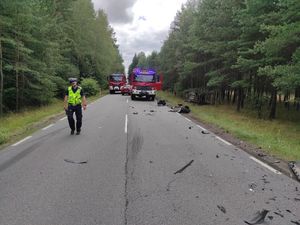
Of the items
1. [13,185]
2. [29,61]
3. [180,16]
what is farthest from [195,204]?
[180,16]

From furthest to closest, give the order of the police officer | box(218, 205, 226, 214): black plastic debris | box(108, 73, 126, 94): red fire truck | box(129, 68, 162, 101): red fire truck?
box(108, 73, 126, 94): red fire truck → box(129, 68, 162, 101): red fire truck → the police officer → box(218, 205, 226, 214): black plastic debris

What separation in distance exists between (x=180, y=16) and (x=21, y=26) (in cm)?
3280

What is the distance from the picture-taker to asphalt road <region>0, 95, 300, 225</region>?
18.7ft

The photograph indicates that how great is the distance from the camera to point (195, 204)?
6270 mm

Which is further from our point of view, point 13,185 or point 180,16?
point 180,16

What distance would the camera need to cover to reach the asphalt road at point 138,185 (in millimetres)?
5691

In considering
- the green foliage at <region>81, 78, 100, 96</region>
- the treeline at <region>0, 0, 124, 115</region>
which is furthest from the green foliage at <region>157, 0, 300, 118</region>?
the green foliage at <region>81, 78, 100, 96</region>

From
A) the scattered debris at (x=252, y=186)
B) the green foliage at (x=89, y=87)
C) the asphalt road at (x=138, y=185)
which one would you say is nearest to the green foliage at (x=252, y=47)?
the asphalt road at (x=138, y=185)

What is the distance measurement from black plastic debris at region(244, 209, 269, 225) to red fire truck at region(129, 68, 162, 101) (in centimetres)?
3641

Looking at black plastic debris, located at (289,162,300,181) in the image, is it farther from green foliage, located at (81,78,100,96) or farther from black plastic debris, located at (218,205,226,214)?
green foliage, located at (81,78,100,96)

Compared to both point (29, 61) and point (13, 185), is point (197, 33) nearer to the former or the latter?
point (29, 61)

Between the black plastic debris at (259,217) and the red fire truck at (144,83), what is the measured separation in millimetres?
36408

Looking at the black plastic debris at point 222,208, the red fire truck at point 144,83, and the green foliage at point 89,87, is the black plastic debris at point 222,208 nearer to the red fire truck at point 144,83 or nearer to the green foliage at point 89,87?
the red fire truck at point 144,83

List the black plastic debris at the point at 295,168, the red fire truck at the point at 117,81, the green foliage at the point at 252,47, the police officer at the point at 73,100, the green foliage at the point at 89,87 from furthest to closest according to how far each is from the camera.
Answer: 1. the red fire truck at the point at 117,81
2. the green foliage at the point at 89,87
3. the green foliage at the point at 252,47
4. the police officer at the point at 73,100
5. the black plastic debris at the point at 295,168
